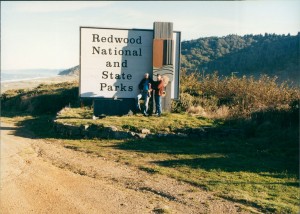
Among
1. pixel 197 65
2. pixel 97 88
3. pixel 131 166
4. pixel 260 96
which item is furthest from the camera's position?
pixel 197 65

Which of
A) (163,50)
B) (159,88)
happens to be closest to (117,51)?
(163,50)

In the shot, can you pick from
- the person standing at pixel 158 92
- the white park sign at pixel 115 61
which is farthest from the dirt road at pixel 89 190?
the white park sign at pixel 115 61

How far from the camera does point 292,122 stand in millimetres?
14219

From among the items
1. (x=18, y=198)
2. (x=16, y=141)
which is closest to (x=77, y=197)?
(x=18, y=198)

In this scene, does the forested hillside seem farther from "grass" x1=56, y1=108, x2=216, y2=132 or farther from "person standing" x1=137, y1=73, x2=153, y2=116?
"grass" x1=56, y1=108, x2=216, y2=132

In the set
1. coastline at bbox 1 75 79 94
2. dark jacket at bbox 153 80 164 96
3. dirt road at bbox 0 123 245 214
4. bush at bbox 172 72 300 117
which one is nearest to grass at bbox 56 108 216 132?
dark jacket at bbox 153 80 164 96

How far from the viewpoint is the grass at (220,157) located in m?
7.89

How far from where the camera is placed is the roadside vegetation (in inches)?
327

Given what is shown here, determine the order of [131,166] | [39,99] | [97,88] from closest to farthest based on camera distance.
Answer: [131,166] < [97,88] < [39,99]

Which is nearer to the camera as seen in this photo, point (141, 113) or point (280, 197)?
point (280, 197)

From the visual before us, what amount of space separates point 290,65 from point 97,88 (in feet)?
164

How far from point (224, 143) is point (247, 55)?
53164 millimetres

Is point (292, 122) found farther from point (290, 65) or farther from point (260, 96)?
point (290, 65)

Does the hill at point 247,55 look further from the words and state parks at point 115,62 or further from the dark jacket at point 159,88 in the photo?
the dark jacket at point 159,88
